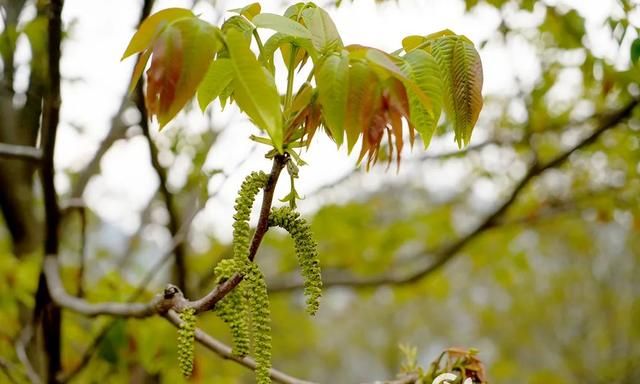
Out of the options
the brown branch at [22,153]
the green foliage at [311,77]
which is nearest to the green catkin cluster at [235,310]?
the green foliage at [311,77]

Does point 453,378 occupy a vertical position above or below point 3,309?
above

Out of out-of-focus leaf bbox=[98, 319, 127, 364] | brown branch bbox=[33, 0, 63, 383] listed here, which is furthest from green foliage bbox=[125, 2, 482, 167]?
out-of-focus leaf bbox=[98, 319, 127, 364]

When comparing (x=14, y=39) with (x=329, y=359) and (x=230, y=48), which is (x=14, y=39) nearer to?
(x=230, y=48)

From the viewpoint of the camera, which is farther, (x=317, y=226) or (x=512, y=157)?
(x=512, y=157)

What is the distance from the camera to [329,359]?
1429cm

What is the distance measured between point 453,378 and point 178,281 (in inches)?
76.4

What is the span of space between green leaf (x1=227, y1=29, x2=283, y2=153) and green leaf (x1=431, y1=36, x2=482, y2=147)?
0.31 meters

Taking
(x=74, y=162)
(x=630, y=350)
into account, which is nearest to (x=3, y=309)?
(x=74, y=162)

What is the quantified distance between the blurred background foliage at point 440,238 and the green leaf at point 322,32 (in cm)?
42

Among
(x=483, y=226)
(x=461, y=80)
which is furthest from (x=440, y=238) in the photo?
(x=461, y=80)

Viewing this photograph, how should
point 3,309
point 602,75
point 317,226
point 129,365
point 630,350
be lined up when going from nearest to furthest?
point 602,75 → point 129,365 → point 3,309 → point 317,226 → point 630,350

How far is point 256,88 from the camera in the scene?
2.59 ft

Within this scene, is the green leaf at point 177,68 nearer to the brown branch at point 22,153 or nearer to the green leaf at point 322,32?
the green leaf at point 322,32

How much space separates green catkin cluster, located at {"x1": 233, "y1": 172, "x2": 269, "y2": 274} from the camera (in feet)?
2.83
